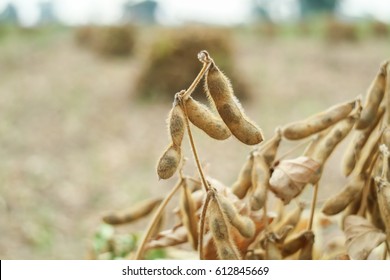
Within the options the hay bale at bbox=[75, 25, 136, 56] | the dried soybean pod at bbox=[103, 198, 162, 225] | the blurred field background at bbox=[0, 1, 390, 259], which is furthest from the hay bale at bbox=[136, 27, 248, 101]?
the dried soybean pod at bbox=[103, 198, 162, 225]

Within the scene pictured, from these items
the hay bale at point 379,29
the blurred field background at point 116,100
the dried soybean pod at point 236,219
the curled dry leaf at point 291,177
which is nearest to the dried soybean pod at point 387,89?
the curled dry leaf at point 291,177

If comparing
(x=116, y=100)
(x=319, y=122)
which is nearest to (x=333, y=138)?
(x=319, y=122)

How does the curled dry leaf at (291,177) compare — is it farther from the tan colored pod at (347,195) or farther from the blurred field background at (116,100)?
the blurred field background at (116,100)

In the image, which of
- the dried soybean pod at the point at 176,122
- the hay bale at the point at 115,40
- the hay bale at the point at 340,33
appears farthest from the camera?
the hay bale at the point at 340,33

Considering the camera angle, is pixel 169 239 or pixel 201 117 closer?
pixel 201 117

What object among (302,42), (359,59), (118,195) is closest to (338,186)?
(118,195)

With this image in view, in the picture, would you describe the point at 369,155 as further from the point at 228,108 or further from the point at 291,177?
the point at 228,108
